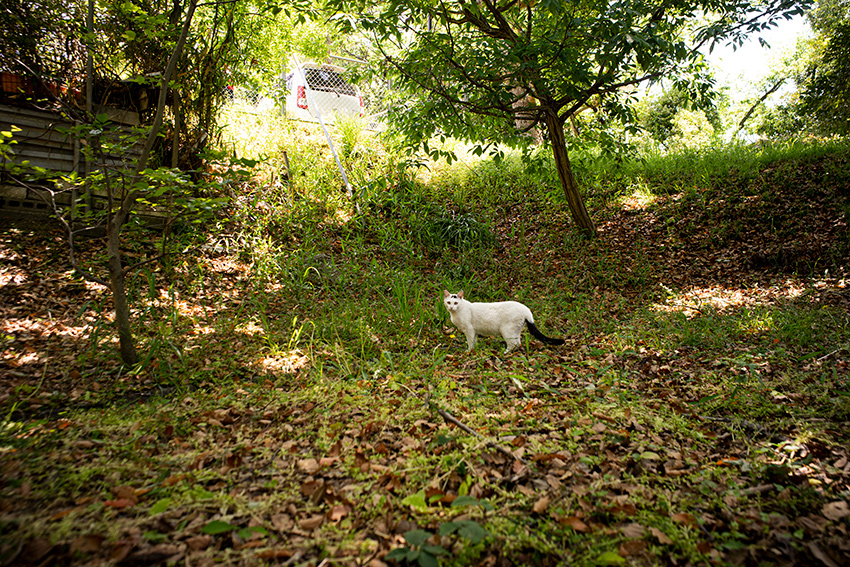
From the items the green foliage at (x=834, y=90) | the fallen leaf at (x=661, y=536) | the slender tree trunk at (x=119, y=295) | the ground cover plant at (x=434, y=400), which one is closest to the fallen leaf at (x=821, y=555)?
the ground cover plant at (x=434, y=400)

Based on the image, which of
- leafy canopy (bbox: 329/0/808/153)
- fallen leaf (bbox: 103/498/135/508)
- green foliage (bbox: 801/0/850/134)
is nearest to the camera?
fallen leaf (bbox: 103/498/135/508)

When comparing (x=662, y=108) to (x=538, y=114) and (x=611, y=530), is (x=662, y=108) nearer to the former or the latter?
(x=538, y=114)

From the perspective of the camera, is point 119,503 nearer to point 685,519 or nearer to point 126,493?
point 126,493

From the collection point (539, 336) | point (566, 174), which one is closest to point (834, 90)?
point (566, 174)

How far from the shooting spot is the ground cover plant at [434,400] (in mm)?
1506

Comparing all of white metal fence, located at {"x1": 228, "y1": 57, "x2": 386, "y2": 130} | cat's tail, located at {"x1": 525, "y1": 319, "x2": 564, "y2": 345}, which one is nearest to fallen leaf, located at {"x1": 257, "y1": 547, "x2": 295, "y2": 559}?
cat's tail, located at {"x1": 525, "y1": 319, "x2": 564, "y2": 345}

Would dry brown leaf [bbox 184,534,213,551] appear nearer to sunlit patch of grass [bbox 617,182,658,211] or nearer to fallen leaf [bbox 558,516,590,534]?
fallen leaf [bbox 558,516,590,534]

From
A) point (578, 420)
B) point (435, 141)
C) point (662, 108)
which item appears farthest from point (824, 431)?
point (662, 108)

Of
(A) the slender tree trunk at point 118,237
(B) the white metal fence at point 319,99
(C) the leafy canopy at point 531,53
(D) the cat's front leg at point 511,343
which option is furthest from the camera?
(B) the white metal fence at point 319,99

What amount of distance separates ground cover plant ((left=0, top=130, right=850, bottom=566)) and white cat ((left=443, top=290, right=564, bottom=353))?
14 cm

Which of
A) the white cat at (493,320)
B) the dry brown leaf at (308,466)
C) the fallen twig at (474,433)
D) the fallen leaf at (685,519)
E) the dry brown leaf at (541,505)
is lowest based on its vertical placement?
the fallen leaf at (685,519)

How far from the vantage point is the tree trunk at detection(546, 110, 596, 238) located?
19.8 feet

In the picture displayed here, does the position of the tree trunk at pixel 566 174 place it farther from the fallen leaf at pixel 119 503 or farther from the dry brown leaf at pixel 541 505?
the fallen leaf at pixel 119 503

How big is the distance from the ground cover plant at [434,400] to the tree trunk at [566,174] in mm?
312
